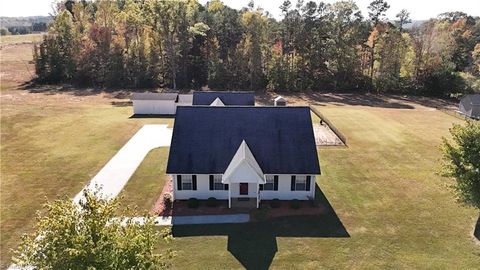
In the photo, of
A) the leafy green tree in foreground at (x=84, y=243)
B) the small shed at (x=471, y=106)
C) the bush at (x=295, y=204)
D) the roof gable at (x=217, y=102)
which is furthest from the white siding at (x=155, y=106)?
the small shed at (x=471, y=106)

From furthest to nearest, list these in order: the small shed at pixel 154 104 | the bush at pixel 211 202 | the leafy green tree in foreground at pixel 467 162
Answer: the small shed at pixel 154 104, the bush at pixel 211 202, the leafy green tree in foreground at pixel 467 162

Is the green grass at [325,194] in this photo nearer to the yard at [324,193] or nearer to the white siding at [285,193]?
the yard at [324,193]

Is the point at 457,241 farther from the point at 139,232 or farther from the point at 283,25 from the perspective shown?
the point at 283,25

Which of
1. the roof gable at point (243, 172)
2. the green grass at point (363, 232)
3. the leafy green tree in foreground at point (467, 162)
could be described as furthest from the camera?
the roof gable at point (243, 172)

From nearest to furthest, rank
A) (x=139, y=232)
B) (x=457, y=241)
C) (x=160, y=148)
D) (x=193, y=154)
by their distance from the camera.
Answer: (x=139, y=232) < (x=457, y=241) < (x=193, y=154) < (x=160, y=148)

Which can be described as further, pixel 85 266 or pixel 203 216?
pixel 203 216

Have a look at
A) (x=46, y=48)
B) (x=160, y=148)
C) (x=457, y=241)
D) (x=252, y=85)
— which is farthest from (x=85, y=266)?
(x=46, y=48)


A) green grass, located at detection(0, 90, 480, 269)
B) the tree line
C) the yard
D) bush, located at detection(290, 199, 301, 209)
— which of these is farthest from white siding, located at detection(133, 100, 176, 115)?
bush, located at detection(290, 199, 301, 209)
